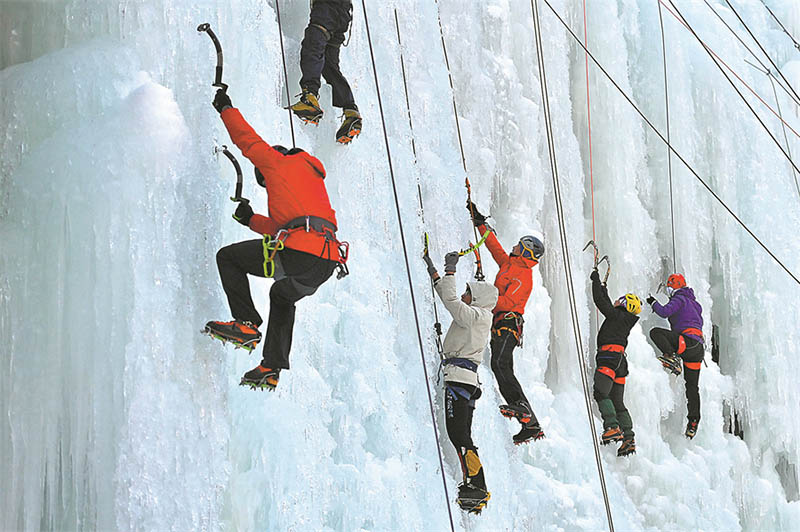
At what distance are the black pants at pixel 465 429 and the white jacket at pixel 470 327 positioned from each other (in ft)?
0.19

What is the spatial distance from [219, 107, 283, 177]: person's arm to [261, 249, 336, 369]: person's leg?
390 mm

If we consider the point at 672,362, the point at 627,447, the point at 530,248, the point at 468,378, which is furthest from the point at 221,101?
the point at 672,362

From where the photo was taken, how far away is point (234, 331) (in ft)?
12.5

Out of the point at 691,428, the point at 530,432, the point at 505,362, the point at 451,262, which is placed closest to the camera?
the point at 451,262

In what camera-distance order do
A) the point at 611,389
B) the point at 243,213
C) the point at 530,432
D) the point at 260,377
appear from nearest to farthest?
the point at 260,377 < the point at 243,213 < the point at 530,432 < the point at 611,389

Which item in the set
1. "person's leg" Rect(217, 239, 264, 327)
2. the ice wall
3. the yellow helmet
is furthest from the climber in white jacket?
the yellow helmet

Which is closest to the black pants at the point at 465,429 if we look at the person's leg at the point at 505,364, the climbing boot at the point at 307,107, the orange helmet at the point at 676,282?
the person's leg at the point at 505,364

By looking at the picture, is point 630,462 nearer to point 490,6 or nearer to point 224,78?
point 490,6

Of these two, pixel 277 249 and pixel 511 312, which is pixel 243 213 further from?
pixel 511 312

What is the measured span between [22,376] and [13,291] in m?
0.35

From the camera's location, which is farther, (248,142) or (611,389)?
(611,389)

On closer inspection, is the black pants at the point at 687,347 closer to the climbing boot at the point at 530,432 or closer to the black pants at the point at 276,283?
the climbing boot at the point at 530,432

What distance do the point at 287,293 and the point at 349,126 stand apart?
1.53 meters

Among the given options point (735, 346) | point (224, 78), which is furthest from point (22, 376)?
point (735, 346)
